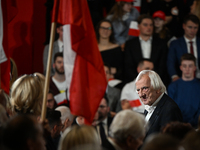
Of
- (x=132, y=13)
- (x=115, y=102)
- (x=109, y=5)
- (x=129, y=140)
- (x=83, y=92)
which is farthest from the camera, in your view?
(x=109, y=5)

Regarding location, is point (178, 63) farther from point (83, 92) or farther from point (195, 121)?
point (83, 92)

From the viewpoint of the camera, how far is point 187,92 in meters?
6.78

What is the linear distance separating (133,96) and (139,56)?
3.60 feet

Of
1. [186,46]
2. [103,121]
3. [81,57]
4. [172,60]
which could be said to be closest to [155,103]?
[81,57]

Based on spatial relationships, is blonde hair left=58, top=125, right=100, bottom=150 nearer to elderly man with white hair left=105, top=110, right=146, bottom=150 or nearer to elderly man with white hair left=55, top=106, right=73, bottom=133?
elderly man with white hair left=105, top=110, right=146, bottom=150

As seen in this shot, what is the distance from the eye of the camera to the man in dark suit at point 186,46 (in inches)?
299

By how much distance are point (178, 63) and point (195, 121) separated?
1501 millimetres

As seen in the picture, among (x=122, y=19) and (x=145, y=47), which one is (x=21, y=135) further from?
(x=122, y=19)

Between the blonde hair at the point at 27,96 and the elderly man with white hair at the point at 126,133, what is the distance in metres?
0.87

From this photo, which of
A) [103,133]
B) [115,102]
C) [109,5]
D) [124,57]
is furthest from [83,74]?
[109,5]

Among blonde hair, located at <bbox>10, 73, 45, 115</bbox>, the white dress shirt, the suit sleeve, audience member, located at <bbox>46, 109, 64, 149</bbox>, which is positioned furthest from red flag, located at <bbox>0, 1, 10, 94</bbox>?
the suit sleeve

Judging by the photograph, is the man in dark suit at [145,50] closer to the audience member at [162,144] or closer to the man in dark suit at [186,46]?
the man in dark suit at [186,46]

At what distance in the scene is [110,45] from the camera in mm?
7852

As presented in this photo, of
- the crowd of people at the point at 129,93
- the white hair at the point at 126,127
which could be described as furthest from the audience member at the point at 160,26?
the white hair at the point at 126,127
